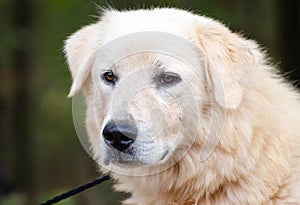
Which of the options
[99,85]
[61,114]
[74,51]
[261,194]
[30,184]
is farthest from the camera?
[61,114]

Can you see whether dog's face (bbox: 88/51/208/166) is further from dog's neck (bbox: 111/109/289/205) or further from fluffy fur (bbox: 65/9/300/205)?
dog's neck (bbox: 111/109/289/205)

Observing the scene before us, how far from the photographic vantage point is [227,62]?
4.88 m

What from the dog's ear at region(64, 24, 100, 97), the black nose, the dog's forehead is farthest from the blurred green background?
the black nose

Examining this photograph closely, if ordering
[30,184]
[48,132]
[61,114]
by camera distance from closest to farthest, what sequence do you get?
[30,184] → [61,114] → [48,132]

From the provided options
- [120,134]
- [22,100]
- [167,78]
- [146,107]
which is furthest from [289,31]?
[120,134]

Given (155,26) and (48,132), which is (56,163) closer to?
(48,132)

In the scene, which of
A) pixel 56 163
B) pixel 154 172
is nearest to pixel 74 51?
pixel 154 172

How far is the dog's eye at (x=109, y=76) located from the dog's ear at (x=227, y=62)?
0.67 meters

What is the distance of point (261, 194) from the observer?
189 inches

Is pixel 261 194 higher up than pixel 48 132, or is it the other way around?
pixel 261 194

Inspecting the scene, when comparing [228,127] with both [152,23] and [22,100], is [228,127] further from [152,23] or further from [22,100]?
[22,100]

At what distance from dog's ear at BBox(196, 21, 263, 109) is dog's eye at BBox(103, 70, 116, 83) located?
0.67 meters

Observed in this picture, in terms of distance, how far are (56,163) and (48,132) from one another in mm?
1057

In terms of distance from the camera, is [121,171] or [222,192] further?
[121,171]
